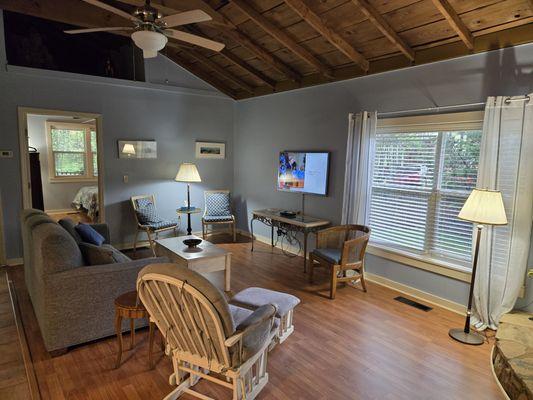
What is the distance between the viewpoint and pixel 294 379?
2.31 m

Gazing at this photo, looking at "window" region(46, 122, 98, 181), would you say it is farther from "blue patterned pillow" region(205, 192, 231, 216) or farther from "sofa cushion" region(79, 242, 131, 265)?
"sofa cushion" region(79, 242, 131, 265)

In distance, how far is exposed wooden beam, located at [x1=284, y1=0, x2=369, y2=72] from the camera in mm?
3287

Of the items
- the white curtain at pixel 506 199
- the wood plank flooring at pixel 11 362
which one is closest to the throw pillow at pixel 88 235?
the wood plank flooring at pixel 11 362

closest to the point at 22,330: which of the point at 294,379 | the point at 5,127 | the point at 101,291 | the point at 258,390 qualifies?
the point at 101,291

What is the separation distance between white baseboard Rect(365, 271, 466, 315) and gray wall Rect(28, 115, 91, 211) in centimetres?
709

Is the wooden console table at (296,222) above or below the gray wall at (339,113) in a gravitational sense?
below

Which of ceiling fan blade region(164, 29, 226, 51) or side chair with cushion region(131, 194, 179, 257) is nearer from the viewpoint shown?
ceiling fan blade region(164, 29, 226, 51)

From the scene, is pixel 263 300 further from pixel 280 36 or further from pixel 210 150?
pixel 210 150

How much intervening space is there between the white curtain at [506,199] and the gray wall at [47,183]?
812cm

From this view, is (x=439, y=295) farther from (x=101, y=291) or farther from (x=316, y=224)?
(x=101, y=291)

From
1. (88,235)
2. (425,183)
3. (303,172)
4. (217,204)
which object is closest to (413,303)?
(425,183)

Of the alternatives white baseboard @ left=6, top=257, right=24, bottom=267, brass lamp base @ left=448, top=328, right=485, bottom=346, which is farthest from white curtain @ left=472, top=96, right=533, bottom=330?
white baseboard @ left=6, top=257, right=24, bottom=267

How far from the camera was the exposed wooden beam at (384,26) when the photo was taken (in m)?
3.07

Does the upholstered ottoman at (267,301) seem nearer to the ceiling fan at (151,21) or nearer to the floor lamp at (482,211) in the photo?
the floor lamp at (482,211)
